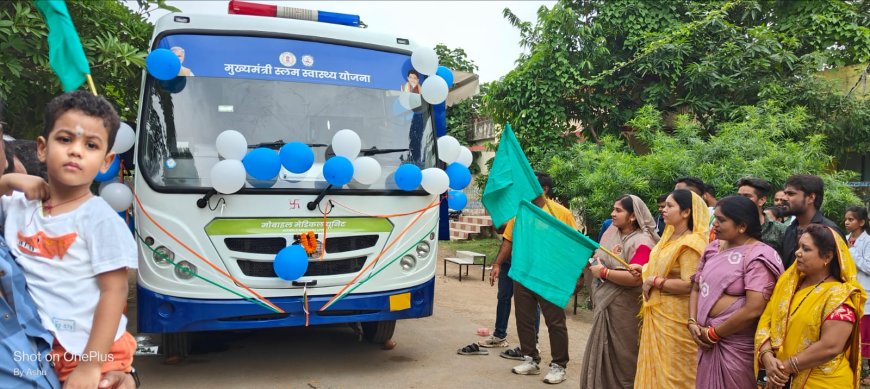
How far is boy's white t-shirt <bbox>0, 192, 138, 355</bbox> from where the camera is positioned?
1753mm

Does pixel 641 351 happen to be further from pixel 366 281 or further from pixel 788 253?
pixel 366 281

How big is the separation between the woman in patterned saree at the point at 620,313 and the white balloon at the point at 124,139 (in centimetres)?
338

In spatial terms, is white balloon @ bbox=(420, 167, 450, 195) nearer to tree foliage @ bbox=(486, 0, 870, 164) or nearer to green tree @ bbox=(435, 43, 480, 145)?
tree foliage @ bbox=(486, 0, 870, 164)

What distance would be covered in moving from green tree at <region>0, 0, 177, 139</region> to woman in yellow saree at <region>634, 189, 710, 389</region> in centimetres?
499

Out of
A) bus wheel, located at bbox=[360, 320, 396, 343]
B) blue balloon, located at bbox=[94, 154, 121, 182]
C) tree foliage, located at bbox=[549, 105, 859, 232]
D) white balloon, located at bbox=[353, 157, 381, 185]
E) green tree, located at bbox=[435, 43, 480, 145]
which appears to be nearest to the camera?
blue balloon, located at bbox=[94, 154, 121, 182]

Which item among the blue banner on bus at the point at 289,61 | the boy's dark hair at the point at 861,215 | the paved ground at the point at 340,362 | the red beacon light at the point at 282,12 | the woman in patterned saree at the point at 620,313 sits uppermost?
the red beacon light at the point at 282,12

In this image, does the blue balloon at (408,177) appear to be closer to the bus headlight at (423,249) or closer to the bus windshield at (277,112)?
the bus windshield at (277,112)

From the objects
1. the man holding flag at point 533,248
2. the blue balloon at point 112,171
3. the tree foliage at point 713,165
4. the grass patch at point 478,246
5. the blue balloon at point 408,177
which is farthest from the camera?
the grass patch at point 478,246

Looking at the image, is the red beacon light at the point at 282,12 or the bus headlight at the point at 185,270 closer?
the bus headlight at the point at 185,270

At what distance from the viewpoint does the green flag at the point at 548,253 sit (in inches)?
164

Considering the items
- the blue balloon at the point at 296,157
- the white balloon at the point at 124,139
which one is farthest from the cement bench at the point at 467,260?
the white balloon at the point at 124,139

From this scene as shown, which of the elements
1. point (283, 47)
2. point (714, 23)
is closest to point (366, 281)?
point (283, 47)

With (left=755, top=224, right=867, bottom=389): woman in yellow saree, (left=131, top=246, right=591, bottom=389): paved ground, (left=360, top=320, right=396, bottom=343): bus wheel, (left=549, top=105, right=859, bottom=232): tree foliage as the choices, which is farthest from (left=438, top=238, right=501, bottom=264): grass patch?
(left=755, top=224, right=867, bottom=389): woman in yellow saree

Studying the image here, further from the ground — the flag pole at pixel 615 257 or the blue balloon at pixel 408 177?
the blue balloon at pixel 408 177
